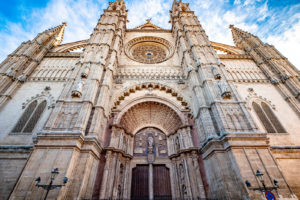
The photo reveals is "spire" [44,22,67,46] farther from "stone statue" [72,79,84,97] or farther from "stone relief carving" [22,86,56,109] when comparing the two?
"stone statue" [72,79,84,97]

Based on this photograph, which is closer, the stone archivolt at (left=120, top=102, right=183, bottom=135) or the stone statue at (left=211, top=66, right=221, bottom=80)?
the stone statue at (left=211, top=66, right=221, bottom=80)

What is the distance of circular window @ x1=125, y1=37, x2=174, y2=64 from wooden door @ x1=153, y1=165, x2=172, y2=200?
37.7 ft

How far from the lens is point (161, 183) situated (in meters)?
9.76

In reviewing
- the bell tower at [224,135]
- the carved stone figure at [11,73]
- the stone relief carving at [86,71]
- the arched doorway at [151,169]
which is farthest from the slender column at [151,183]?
the carved stone figure at [11,73]

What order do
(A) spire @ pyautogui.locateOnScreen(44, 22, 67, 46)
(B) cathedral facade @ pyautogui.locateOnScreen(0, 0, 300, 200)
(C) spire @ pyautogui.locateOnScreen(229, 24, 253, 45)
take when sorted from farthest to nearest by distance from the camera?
(C) spire @ pyautogui.locateOnScreen(229, 24, 253, 45), (A) spire @ pyautogui.locateOnScreen(44, 22, 67, 46), (B) cathedral facade @ pyautogui.locateOnScreen(0, 0, 300, 200)

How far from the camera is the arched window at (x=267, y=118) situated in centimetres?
1034

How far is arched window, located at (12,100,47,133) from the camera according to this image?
973 centimetres

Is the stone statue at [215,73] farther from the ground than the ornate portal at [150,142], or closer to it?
farther from the ground

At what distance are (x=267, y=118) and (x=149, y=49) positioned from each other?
14151mm

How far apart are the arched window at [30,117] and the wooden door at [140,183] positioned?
24.6 ft

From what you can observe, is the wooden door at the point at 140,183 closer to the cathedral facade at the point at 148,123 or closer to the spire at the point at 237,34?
the cathedral facade at the point at 148,123

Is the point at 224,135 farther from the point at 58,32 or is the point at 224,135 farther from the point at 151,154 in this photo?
the point at 58,32

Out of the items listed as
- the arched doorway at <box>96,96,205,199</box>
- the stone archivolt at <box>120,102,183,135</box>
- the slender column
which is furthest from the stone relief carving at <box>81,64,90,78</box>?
the slender column

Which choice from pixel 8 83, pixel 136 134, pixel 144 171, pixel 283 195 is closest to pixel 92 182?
pixel 144 171
